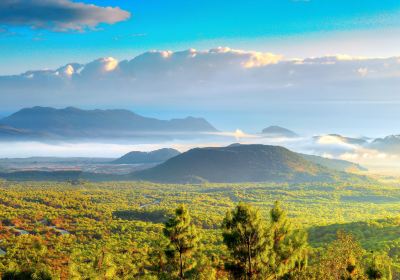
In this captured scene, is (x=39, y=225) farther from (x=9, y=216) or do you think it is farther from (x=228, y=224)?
(x=228, y=224)

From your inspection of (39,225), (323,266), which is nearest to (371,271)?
(323,266)

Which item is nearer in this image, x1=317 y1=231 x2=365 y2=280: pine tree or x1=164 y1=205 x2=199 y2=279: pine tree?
x1=317 y1=231 x2=365 y2=280: pine tree

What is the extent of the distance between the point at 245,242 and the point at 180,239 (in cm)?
1106

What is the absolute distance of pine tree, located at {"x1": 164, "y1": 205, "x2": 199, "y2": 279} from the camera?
64.4 m

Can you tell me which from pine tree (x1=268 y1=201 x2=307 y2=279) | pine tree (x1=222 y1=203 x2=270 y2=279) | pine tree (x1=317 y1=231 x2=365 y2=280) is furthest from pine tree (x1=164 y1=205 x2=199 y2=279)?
pine tree (x1=317 y1=231 x2=365 y2=280)

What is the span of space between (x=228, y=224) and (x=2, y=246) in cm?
10548

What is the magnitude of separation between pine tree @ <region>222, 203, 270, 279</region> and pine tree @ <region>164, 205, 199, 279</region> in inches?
312

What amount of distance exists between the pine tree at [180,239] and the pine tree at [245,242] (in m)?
7.93

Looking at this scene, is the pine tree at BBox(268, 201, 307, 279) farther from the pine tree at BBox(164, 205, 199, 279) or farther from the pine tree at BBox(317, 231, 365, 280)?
the pine tree at BBox(164, 205, 199, 279)

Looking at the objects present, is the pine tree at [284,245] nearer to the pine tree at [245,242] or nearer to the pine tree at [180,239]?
the pine tree at [245,242]

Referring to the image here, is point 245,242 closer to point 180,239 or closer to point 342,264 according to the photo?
point 180,239

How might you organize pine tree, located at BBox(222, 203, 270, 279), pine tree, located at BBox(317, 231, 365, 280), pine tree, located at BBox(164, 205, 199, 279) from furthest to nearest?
pine tree, located at BBox(164, 205, 199, 279)
pine tree, located at BBox(317, 231, 365, 280)
pine tree, located at BBox(222, 203, 270, 279)

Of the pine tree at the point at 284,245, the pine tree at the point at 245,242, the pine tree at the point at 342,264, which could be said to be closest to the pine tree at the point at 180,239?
the pine tree at the point at 245,242

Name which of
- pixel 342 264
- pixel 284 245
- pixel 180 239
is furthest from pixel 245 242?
pixel 342 264
